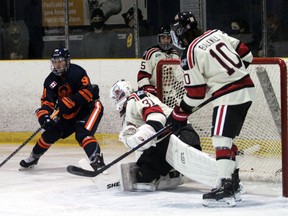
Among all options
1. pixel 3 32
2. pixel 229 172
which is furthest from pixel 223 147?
pixel 3 32

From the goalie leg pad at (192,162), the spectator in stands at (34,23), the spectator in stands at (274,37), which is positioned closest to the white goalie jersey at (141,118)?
the goalie leg pad at (192,162)

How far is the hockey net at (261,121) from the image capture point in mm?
5484

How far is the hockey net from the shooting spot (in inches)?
216

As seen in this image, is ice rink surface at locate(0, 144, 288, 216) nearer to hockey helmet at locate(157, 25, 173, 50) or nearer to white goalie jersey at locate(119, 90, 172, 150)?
white goalie jersey at locate(119, 90, 172, 150)

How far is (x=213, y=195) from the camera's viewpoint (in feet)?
17.0

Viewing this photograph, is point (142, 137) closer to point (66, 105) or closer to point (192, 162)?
point (192, 162)

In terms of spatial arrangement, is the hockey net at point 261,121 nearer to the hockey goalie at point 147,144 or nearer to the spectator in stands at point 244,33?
the hockey goalie at point 147,144

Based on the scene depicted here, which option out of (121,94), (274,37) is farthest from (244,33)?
(121,94)

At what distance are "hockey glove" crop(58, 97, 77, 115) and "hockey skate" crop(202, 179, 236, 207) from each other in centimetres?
192

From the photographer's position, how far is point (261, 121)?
6.00 metres

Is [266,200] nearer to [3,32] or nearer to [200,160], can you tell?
[200,160]

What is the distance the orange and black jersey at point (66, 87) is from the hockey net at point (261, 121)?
0.80m

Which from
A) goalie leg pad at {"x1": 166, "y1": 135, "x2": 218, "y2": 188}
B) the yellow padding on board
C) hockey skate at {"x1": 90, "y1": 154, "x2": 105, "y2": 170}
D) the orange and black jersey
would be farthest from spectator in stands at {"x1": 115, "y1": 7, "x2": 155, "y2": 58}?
goalie leg pad at {"x1": 166, "y1": 135, "x2": 218, "y2": 188}

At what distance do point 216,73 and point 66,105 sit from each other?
1.98m
